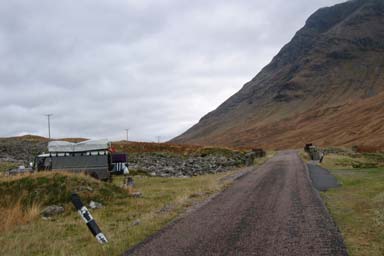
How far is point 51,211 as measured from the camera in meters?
14.6

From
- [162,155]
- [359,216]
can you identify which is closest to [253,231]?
[359,216]

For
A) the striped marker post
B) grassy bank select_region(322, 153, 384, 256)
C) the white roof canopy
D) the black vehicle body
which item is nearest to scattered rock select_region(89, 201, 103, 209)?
the striped marker post

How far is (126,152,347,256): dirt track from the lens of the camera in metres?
7.99

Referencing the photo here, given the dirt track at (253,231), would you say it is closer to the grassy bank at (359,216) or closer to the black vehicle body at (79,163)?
the grassy bank at (359,216)

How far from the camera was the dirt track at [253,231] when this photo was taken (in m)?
7.99

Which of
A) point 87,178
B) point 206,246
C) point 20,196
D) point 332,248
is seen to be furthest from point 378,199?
point 20,196

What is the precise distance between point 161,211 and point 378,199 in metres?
7.76

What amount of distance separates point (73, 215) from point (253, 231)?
772cm

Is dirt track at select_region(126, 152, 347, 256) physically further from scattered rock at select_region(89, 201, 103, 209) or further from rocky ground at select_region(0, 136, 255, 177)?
rocky ground at select_region(0, 136, 255, 177)

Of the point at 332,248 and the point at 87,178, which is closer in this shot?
the point at 332,248

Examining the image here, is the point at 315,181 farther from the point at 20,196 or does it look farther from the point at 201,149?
the point at 201,149

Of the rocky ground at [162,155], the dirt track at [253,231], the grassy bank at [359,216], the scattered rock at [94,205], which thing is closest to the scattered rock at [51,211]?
the scattered rock at [94,205]

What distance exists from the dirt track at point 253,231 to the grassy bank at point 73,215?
0.76m

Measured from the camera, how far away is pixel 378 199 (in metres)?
14.0
